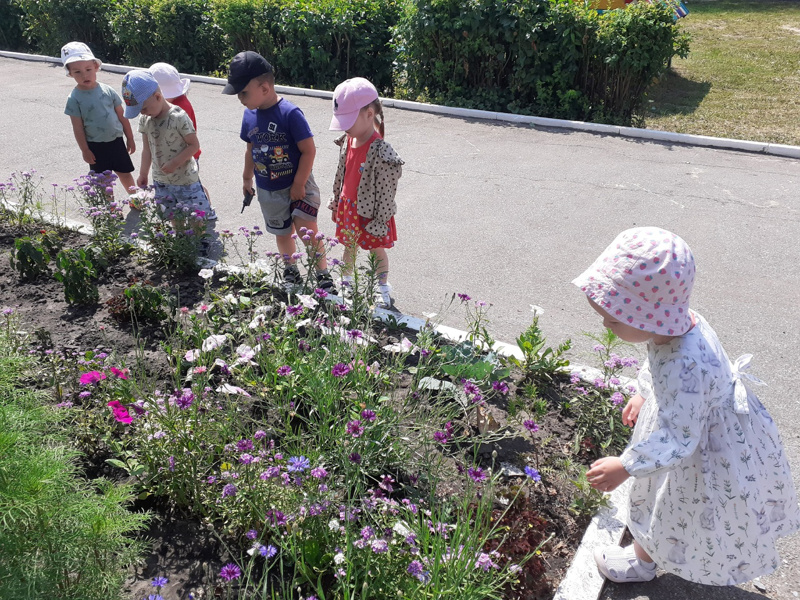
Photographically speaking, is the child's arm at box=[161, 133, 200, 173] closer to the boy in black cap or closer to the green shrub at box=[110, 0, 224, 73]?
the boy in black cap

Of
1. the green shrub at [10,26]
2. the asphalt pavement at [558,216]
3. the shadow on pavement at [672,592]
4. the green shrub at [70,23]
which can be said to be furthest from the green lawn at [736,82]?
the green shrub at [10,26]

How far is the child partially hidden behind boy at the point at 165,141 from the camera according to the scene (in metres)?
4.96

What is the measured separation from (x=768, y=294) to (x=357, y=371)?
357 cm

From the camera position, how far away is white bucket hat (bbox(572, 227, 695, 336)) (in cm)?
207

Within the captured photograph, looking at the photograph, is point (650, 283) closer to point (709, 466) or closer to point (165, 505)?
point (709, 466)

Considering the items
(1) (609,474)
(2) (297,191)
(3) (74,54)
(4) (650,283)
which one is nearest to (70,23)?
(3) (74,54)

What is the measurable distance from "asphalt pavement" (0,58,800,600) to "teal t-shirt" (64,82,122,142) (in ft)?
2.91

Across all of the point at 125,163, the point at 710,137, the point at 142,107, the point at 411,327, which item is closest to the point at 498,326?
the point at 411,327

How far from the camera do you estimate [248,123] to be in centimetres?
456

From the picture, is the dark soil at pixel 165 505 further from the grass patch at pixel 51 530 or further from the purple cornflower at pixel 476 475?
the grass patch at pixel 51 530

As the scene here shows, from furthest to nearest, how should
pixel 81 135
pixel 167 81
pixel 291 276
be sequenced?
pixel 81 135 < pixel 167 81 < pixel 291 276

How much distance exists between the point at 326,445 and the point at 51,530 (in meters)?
1.07

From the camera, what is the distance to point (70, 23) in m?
15.0

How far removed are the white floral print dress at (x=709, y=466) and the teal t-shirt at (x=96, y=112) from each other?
5.27 m
